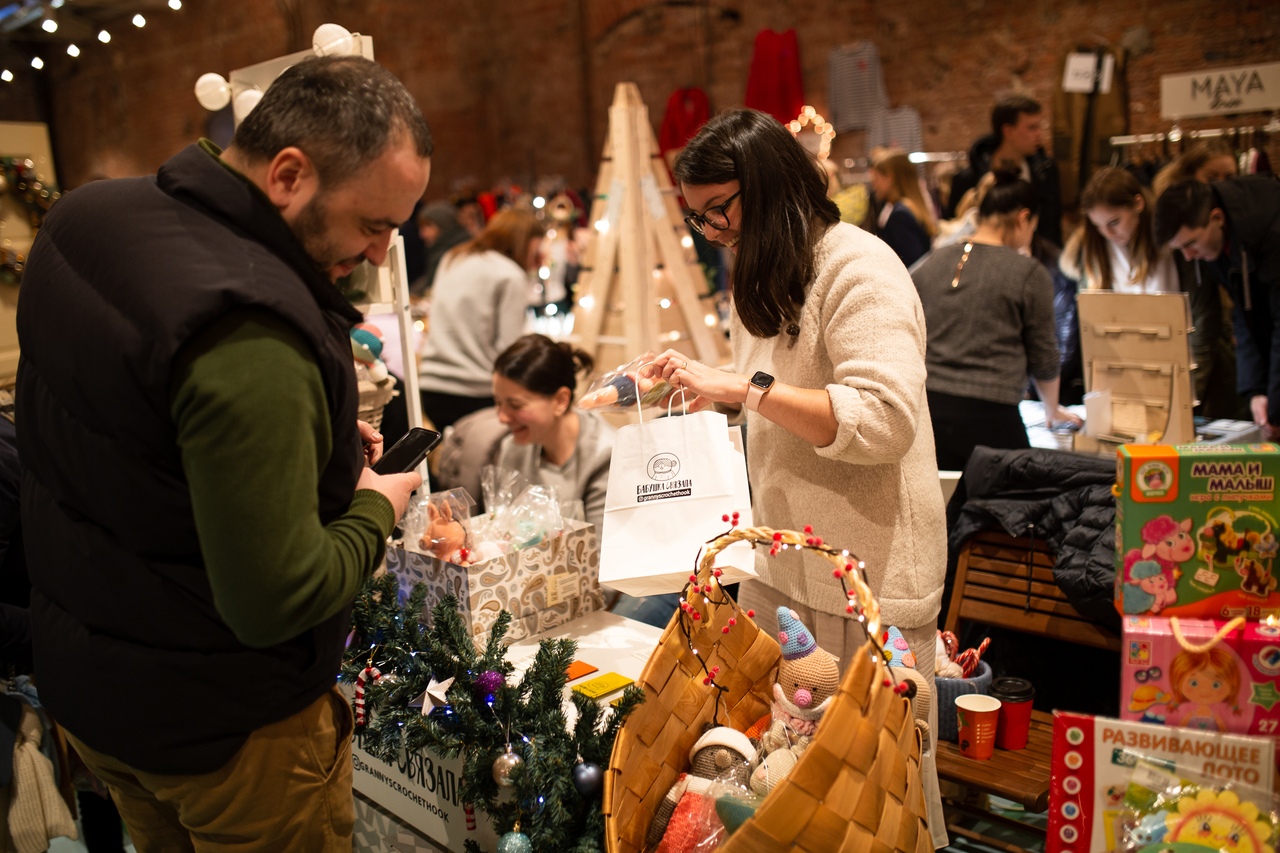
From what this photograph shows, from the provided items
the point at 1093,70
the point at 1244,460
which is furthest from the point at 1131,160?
the point at 1244,460

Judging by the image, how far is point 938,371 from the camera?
332 cm

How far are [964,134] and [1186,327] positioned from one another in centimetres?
478

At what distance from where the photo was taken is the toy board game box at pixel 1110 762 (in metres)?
1.12

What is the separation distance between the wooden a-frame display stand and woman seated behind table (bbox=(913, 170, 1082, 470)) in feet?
5.07

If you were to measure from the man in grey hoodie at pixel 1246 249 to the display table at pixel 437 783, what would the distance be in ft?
8.87

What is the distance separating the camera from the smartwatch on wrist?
1.61 meters

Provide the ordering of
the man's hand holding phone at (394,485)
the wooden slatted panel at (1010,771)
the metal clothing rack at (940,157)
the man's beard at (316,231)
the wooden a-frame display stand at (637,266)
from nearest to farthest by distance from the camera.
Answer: the man's beard at (316,231) < the man's hand holding phone at (394,485) < the wooden slatted panel at (1010,771) < the wooden a-frame display stand at (637,266) < the metal clothing rack at (940,157)

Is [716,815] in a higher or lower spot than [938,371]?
lower

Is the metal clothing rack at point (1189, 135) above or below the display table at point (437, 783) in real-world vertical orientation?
above

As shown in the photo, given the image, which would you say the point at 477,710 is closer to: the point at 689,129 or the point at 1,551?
the point at 1,551

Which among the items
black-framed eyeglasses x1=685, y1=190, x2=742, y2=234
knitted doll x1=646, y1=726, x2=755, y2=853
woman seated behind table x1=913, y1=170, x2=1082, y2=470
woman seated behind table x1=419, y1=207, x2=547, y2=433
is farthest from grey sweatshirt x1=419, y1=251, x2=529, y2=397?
knitted doll x1=646, y1=726, x2=755, y2=853

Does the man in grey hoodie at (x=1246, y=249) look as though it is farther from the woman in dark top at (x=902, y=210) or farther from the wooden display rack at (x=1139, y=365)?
the woman in dark top at (x=902, y=210)

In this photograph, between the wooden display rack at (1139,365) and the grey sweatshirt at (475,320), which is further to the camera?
the grey sweatshirt at (475,320)

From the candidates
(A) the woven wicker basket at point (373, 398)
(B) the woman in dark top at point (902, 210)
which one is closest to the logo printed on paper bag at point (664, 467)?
(A) the woven wicker basket at point (373, 398)
